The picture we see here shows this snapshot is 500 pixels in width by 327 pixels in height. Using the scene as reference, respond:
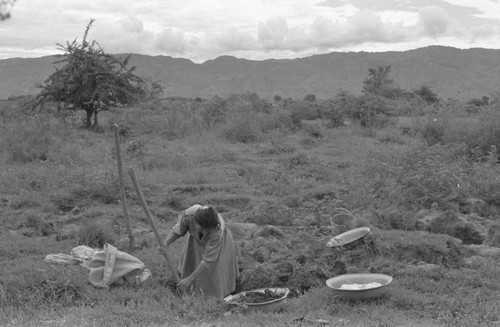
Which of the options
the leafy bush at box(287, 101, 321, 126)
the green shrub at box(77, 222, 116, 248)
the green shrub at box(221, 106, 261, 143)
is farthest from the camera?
the leafy bush at box(287, 101, 321, 126)

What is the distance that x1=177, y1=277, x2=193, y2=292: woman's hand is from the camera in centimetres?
517

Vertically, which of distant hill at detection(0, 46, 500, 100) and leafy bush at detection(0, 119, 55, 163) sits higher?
distant hill at detection(0, 46, 500, 100)

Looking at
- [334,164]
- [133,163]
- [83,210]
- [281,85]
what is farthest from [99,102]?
[281,85]

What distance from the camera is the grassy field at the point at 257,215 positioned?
4789 millimetres

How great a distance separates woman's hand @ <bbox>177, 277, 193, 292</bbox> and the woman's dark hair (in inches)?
18.4

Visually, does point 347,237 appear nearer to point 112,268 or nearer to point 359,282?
point 359,282

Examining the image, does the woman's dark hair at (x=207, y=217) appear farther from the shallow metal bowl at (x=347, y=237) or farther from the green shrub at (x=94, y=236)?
the green shrub at (x=94, y=236)

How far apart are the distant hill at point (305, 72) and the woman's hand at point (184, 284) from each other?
6765 cm

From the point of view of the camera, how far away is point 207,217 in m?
5.16

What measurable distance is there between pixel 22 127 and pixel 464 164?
340 inches

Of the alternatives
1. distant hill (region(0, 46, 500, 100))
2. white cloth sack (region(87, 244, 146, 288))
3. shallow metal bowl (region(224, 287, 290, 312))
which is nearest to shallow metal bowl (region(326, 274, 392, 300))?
shallow metal bowl (region(224, 287, 290, 312))

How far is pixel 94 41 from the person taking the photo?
1750 cm

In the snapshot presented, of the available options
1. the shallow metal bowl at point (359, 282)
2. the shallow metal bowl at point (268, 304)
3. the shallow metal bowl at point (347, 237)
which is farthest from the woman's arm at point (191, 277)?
the shallow metal bowl at point (347, 237)

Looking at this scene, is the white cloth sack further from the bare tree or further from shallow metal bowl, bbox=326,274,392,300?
the bare tree
